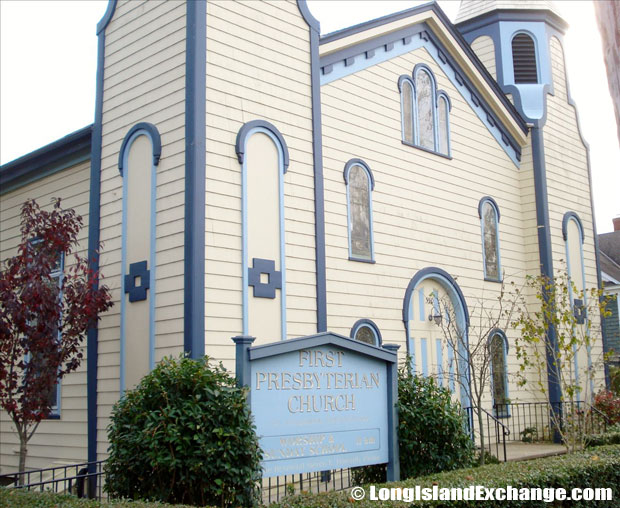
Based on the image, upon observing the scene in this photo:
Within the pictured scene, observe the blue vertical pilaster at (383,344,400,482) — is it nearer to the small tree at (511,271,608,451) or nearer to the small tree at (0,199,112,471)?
the small tree at (0,199,112,471)

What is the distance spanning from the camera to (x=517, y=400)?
17688 millimetres

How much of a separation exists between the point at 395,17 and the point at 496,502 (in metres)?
11.3

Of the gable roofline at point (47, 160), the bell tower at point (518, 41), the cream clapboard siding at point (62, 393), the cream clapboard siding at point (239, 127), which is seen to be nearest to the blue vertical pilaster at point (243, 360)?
the cream clapboard siding at point (239, 127)

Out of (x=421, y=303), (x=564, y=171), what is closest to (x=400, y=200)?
(x=421, y=303)

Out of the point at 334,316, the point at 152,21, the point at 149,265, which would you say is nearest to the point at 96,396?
the point at 149,265

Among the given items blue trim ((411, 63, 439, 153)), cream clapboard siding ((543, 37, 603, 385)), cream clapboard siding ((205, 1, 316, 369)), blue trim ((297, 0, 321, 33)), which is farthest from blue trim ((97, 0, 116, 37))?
cream clapboard siding ((543, 37, 603, 385))

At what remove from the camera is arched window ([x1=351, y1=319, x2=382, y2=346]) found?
13961mm

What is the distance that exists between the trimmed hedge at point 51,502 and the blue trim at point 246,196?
423cm

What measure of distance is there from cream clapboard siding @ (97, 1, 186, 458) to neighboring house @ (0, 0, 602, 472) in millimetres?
33

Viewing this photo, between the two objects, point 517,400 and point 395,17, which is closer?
point 395,17

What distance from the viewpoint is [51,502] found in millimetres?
6914

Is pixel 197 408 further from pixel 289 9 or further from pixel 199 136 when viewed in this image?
pixel 289 9

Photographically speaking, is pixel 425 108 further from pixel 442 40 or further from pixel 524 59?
pixel 524 59

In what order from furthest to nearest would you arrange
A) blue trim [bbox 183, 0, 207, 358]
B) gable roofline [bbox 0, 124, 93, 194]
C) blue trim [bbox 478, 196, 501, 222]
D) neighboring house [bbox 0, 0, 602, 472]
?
1. blue trim [bbox 478, 196, 501, 222]
2. gable roofline [bbox 0, 124, 93, 194]
3. neighboring house [bbox 0, 0, 602, 472]
4. blue trim [bbox 183, 0, 207, 358]
